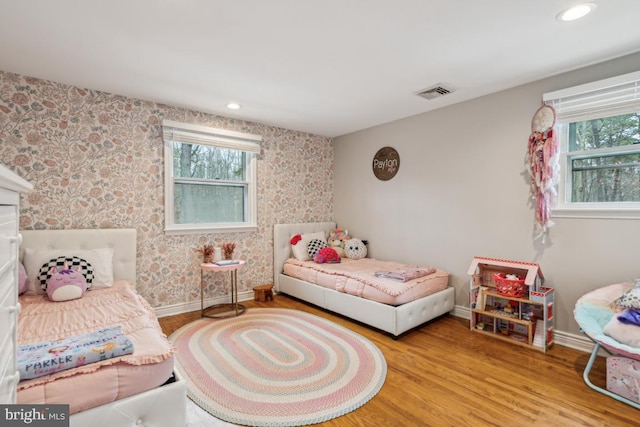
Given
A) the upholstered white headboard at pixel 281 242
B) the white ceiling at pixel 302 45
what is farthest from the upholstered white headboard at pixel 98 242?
the upholstered white headboard at pixel 281 242

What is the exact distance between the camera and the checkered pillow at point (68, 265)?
2.57m

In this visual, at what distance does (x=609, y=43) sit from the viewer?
227 cm

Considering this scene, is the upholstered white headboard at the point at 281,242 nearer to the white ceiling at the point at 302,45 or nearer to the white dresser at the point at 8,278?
the white ceiling at the point at 302,45

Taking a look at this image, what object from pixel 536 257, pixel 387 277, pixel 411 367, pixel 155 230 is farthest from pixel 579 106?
pixel 155 230

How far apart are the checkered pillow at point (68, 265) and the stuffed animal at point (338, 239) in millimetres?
2895

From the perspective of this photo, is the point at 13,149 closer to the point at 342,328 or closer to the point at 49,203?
the point at 49,203

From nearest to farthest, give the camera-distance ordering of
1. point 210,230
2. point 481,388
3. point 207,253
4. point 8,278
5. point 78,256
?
point 8,278
point 481,388
point 78,256
point 207,253
point 210,230

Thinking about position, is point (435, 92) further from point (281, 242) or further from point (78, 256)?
point (78, 256)

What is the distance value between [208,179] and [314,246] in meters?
1.68

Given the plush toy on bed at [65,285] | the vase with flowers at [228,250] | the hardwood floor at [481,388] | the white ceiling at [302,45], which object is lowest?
the hardwood floor at [481,388]

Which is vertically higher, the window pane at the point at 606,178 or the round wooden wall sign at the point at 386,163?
the round wooden wall sign at the point at 386,163

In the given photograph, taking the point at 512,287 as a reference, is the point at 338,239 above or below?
above

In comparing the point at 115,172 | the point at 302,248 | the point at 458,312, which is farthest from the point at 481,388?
the point at 115,172

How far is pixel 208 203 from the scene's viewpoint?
12.8ft
